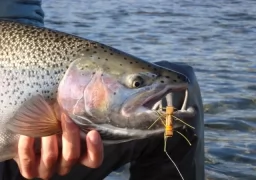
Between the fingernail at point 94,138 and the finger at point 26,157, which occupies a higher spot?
the fingernail at point 94,138

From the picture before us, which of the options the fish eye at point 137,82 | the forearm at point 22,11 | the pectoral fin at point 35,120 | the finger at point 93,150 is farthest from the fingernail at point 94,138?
the forearm at point 22,11

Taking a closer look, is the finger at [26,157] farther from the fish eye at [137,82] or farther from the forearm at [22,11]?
the forearm at [22,11]

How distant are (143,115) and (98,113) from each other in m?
0.18

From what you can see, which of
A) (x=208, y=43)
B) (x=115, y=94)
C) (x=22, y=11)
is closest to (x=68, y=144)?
(x=115, y=94)

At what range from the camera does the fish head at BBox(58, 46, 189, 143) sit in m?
2.88

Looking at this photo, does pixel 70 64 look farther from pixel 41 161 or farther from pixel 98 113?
pixel 41 161

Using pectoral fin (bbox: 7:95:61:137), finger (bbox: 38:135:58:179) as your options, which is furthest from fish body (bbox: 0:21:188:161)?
finger (bbox: 38:135:58:179)

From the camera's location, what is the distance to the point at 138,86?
291 cm

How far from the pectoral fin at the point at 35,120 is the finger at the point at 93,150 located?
0.14 meters

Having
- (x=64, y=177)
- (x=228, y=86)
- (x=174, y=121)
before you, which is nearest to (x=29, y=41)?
(x=174, y=121)

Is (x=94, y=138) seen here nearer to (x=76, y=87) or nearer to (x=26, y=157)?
(x=76, y=87)

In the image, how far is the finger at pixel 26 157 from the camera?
10.2 feet

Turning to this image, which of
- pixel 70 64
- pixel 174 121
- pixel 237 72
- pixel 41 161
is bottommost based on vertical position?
pixel 237 72

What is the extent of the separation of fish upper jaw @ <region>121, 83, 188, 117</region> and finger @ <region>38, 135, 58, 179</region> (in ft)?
1.38
